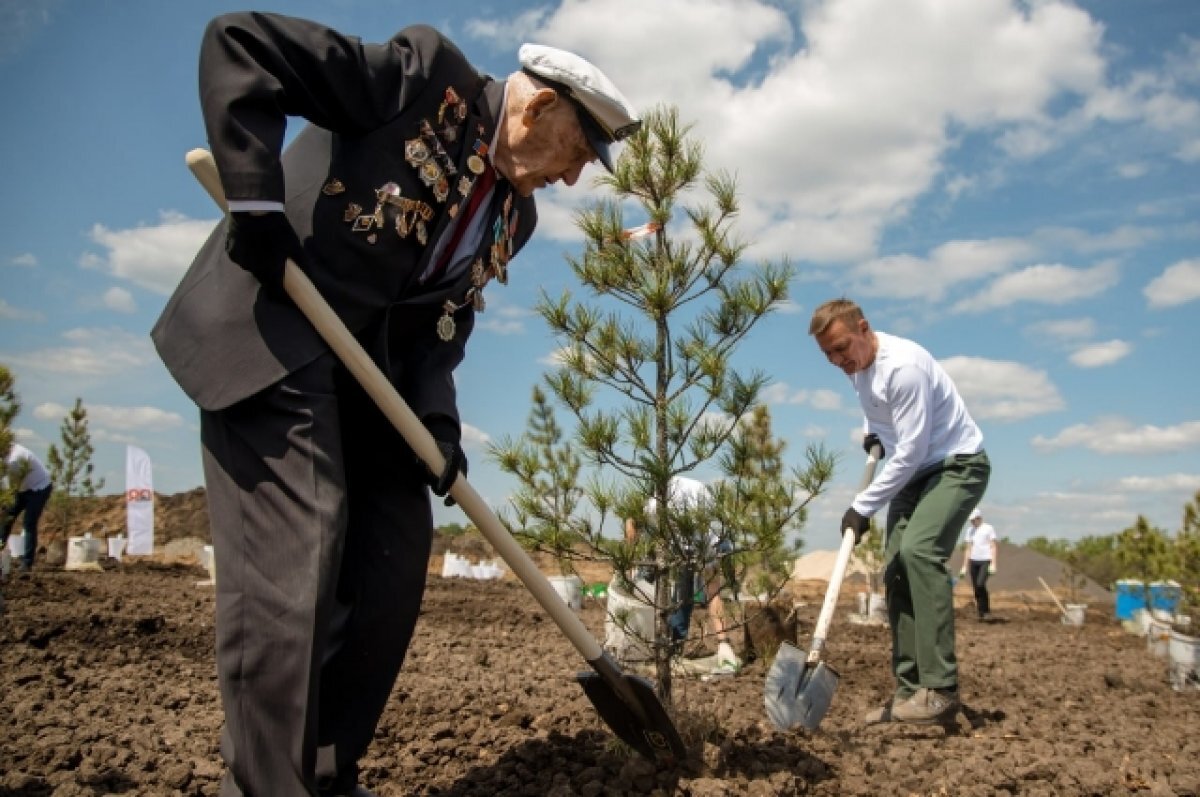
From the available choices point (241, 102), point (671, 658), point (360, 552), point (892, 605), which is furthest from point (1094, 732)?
point (241, 102)

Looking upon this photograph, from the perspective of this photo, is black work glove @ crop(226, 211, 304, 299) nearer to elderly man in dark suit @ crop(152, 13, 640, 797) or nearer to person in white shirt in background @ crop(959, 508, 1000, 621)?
elderly man in dark suit @ crop(152, 13, 640, 797)

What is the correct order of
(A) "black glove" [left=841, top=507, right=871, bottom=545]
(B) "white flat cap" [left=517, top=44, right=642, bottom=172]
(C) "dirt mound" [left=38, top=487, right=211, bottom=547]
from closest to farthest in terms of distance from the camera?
(B) "white flat cap" [left=517, top=44, right=642, bottom=172] → (A) "black glove" [left=841, top=507, right=871, bottom=545] → (C) "dirt mound" [left=38, top=487, right=211, bottom=547]

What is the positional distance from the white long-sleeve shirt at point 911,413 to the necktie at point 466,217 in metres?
2.60

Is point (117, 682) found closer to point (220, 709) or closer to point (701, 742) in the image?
point (220, 709)

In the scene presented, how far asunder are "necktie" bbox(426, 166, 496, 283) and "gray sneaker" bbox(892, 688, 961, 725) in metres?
3.06

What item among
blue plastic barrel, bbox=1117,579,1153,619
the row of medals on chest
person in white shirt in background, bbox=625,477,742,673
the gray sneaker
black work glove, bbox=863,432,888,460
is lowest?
blue plastic barrel, bbox=1117,579,1153,619

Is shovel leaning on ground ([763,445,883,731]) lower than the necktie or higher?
lower

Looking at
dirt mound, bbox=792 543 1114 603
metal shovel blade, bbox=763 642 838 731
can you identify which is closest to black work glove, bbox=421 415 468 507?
metal shovel blade, bbox=763 642 838 731

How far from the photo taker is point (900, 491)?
4699mm

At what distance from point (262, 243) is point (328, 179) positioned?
0.90 ft

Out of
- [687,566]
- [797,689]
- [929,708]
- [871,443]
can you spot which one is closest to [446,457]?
[687,566]

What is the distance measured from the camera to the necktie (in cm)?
240

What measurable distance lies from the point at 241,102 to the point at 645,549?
1872mm

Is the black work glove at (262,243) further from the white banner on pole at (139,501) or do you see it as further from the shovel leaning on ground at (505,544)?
the white banner on pole at (139,501)
